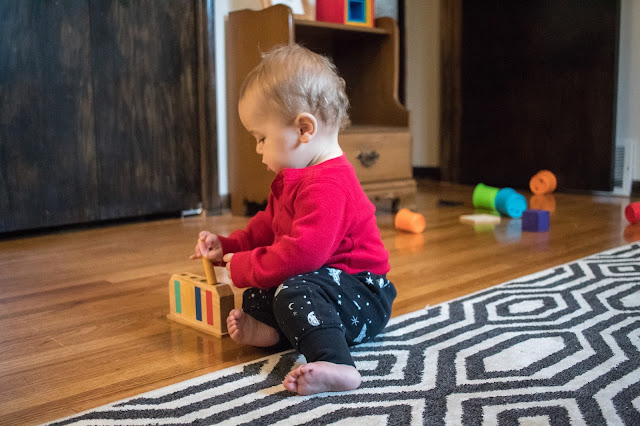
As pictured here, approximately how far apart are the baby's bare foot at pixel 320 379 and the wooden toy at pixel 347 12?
1816 mm

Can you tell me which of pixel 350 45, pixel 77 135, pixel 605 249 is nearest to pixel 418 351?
pixel 605 249

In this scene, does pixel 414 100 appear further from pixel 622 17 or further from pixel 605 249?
pixel 605 249

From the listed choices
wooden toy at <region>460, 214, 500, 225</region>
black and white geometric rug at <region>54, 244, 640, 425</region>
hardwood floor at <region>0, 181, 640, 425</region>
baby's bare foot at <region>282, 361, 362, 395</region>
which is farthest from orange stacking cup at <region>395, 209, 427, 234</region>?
baby's bare foot at <region>282, 361, 362, 395</region>

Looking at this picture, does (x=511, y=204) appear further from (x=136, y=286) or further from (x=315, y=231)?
(x=315, y=231)

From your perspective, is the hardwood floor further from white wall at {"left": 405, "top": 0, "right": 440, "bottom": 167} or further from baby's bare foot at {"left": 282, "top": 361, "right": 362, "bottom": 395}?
white wall at {"left": 405, "top": 0, "right": 440, "bottom": 167}

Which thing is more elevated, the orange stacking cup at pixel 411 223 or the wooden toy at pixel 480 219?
the orange stacking cup at pixel 411 223

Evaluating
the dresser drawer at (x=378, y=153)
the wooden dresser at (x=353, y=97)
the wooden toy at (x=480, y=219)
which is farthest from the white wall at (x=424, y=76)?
the wooden toy at (x=480, y=219)

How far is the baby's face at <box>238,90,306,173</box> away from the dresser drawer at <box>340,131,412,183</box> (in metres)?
1.27

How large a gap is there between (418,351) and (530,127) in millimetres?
2415

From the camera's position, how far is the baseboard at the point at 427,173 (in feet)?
12.0

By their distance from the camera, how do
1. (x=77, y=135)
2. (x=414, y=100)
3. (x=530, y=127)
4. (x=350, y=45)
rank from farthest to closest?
(x=414, y=100)
(x=530, y=127)
(x=350, y=45)
(x=77, y=135)

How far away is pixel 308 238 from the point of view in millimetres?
989

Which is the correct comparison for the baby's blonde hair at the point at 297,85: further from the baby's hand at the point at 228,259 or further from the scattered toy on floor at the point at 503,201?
the scattered toy on floor at the point at 503,201

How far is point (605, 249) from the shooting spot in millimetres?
1855
